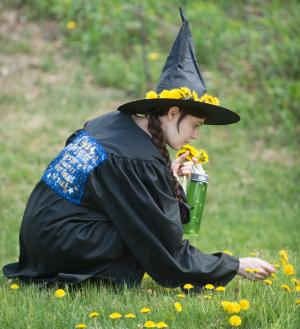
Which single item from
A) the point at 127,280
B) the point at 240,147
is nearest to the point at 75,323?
the point at 127,280

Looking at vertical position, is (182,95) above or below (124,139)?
above

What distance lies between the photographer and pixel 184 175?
3971 mm

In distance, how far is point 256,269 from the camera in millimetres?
3596

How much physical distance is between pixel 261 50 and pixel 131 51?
180cm

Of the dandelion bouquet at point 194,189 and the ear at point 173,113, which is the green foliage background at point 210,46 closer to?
the dandelion bouquet at point 194,189

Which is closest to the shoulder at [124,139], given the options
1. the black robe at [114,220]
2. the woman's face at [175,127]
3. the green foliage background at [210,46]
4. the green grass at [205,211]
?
the black robe at [114,220]

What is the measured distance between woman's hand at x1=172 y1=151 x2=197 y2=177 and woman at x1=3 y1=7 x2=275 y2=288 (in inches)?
9.0

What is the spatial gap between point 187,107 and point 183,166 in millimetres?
447

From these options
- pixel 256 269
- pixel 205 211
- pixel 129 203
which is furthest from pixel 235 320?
pixel 205 211

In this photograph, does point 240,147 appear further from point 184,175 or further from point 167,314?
point 167,314

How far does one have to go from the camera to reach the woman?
139 inches

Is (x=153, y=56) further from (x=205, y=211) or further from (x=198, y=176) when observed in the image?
(x=198, y=176)

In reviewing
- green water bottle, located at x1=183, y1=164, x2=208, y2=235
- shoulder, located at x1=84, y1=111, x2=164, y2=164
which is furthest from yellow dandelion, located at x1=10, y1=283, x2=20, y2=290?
green water bottle, located at x1=183, y1=164, x2=208, y2=235

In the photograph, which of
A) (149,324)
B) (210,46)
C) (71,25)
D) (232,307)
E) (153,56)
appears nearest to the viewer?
(149,324)
